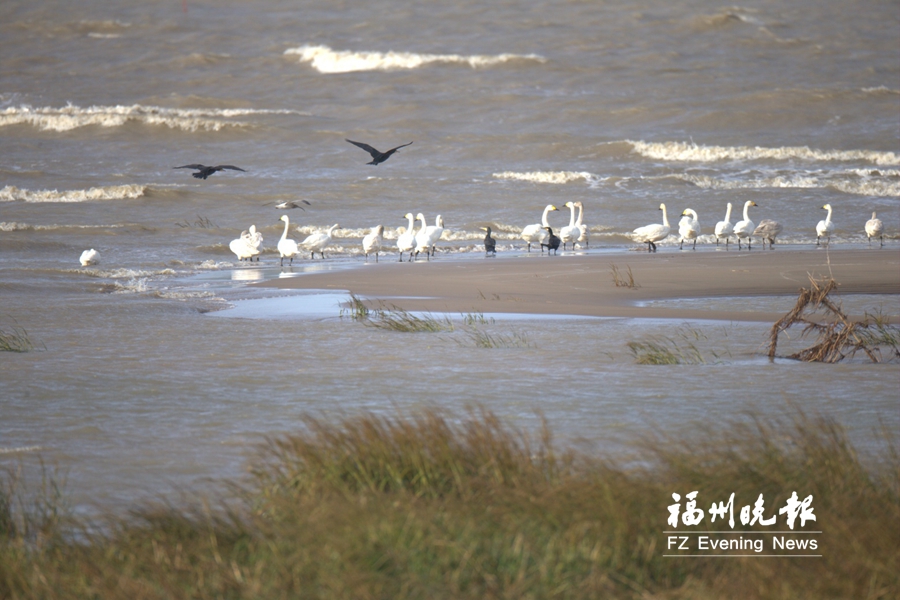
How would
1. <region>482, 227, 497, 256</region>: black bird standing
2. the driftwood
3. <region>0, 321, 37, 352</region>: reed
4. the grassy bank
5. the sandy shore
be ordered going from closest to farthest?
1. the grassy bank
2. the driftwood
3. <region>0, 321, 37, 352</region>: reed
4. the sandy shore
5. <region>482, 227, 497, 256</region>: black bird standing

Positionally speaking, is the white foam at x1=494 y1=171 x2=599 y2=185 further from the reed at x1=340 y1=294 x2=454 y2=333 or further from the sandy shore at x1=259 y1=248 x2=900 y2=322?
the reed at x1=340 y1=294 x2=454 y2=333

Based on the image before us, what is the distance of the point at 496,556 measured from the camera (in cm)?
337

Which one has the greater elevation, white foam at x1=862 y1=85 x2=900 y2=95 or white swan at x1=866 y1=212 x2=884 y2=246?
white foam at x1=862 y1=85 x2=900 y2=95

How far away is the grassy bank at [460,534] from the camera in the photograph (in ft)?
10.5

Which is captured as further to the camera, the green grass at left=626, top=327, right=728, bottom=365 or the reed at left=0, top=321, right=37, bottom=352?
the reed at left=0, top=321, right=37, bottom=352

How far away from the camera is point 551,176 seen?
123 feet

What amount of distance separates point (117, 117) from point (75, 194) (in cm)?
1740

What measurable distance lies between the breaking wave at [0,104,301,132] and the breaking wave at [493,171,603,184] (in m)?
15.5

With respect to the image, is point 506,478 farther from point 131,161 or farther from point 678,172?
point 131,161

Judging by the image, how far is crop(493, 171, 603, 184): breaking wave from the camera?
37188 mm

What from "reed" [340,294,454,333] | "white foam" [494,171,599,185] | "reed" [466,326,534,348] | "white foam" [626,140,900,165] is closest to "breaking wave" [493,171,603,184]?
"white foam" [494,171,599,185]

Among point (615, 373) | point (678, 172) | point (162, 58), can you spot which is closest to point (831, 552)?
point (615, 373)

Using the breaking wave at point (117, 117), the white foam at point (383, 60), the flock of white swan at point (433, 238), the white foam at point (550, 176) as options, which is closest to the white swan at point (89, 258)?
the flock of white swan at point (433, 238)

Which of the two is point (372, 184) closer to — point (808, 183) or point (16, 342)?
point (808, 183)
